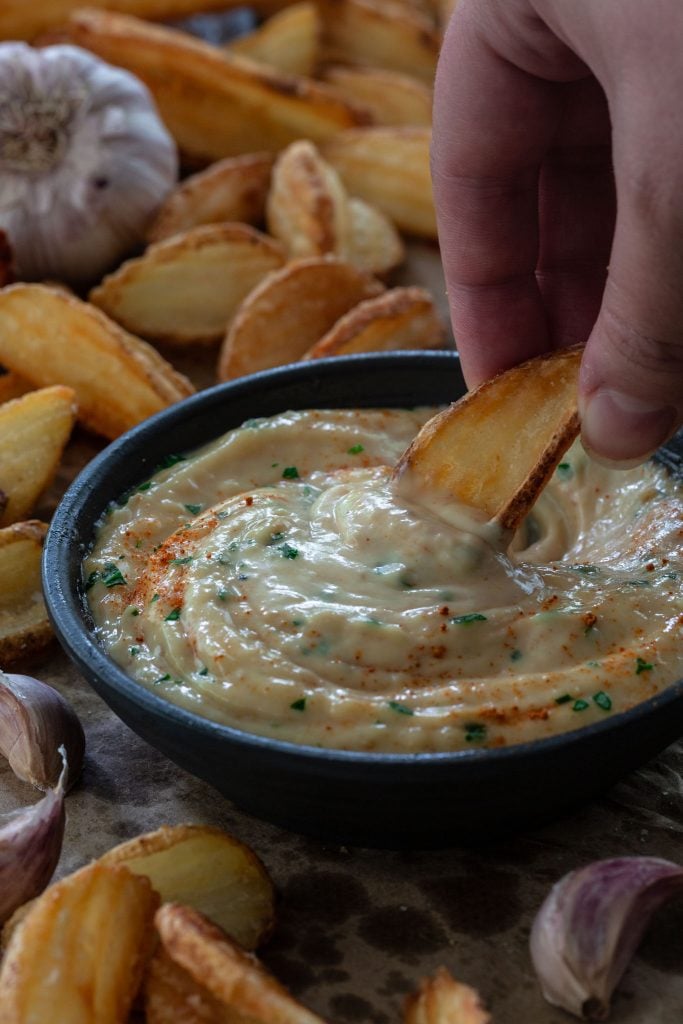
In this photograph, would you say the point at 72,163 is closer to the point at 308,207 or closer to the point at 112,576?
Answer: the point at 308,207

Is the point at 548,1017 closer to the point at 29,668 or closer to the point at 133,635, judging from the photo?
the point at 133,635

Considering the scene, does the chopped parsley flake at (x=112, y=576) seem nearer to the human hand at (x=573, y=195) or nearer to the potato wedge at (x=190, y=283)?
the human hand at (x=573, y=195)

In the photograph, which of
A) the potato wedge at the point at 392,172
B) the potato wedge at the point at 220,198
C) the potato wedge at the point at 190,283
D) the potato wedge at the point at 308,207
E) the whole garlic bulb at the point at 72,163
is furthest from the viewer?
Result: the potato wedge at the point at 392,172

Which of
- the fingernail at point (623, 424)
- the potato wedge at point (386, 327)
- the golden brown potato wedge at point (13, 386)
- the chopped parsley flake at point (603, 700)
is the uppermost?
the fingernail at point (623, 424)

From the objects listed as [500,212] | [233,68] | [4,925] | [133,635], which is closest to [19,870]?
[4,925]

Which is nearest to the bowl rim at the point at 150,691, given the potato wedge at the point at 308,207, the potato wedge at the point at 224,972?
the potato wedge at the point at 224,972

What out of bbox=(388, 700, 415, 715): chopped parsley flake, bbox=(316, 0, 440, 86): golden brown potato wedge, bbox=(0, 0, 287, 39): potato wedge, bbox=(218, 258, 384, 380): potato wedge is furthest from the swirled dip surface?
bbox=(316, 0, 440, 86): golden brown potato wedge

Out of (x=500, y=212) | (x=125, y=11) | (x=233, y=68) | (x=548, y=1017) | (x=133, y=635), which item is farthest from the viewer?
(x=125, y=11)
